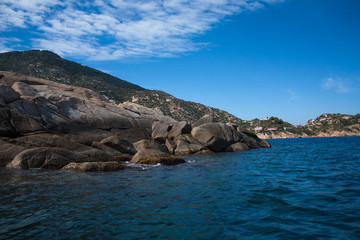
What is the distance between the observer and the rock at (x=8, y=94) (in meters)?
23.9

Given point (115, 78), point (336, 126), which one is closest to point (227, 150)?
point (115, 78)

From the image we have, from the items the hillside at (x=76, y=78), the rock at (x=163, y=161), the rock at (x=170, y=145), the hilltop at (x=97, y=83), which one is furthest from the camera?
the hilltop at (x=97, y=83)

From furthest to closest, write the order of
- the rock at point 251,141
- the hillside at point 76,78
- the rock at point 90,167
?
1. the hillside at point 76,78
2. the rock at point 251,141
3. the rock at point 90,167

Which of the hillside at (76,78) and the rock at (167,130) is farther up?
the hillside at (76,78)

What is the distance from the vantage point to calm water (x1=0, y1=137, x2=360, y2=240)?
230 inches

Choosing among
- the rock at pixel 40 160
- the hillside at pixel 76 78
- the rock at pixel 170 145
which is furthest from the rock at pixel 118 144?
the hillside at pixel 76 78

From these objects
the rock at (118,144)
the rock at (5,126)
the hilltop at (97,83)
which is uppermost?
the hilltop at (97,83)

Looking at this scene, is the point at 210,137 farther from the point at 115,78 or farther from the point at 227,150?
the point at 115,78

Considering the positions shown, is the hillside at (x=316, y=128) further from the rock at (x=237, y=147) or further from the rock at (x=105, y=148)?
the rock at (x=105, y=148)

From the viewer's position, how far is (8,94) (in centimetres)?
2441

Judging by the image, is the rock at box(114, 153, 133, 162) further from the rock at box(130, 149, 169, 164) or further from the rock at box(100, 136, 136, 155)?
the rock at box(100, 136, 136, 155)

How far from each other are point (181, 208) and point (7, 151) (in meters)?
16.9

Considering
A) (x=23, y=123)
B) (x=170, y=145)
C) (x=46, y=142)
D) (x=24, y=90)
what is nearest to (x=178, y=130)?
(x=170, y=145)

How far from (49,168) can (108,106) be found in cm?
1630
